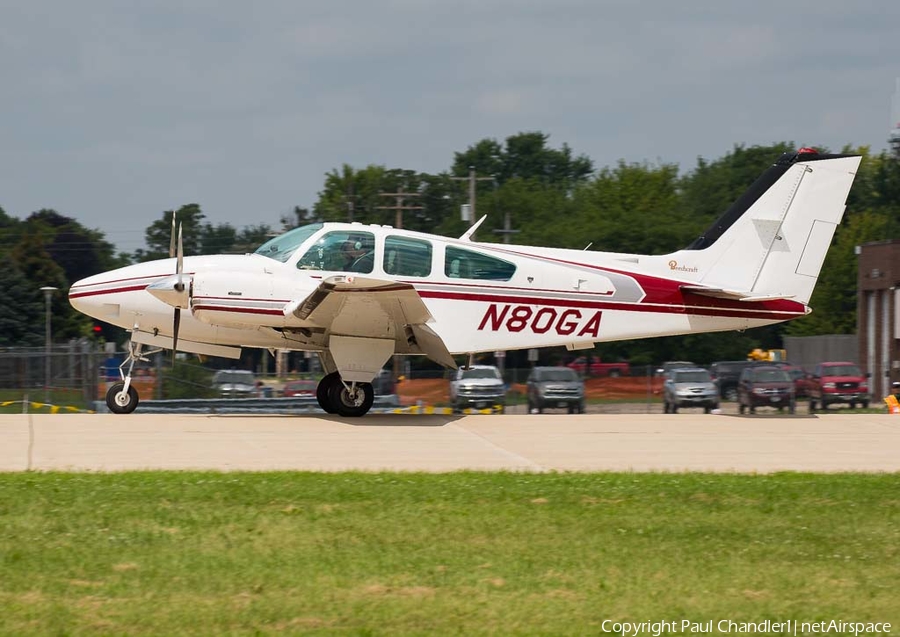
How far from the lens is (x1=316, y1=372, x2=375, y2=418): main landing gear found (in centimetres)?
1536

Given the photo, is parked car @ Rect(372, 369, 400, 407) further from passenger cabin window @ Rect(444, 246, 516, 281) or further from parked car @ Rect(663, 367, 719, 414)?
passenger cabin window @ Rect(444, 246, 516, 281)

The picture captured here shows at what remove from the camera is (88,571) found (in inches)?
274

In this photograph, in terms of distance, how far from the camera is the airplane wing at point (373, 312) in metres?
13.4

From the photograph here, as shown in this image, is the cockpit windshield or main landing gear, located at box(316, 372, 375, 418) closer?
the cockpit windshield

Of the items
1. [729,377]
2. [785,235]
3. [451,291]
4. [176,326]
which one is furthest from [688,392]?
[176,326]

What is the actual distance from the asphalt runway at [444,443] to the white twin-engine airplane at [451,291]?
1.12 metres

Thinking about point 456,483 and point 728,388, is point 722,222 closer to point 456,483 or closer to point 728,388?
point 456,483

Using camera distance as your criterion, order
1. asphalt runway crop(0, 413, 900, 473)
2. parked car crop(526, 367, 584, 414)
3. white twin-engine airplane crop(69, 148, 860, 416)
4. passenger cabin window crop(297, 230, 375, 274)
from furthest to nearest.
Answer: parked car crop(526, 367, 584, 414), passenger cabin window crop(297, 230, 375, 274), white twin-engine airplane crop(69, 148, 860, 416), asphalt runway crop(0, 413, 900, 473)

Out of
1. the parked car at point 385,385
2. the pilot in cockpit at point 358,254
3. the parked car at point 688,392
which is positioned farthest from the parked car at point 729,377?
the pilot in cockpit at point 358,254

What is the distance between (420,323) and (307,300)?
1.67m

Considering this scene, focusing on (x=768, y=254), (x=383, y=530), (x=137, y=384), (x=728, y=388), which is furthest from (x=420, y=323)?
(x=728, y=388)

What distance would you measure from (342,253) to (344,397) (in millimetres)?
2069

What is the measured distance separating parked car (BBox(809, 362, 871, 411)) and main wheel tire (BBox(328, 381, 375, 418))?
69.4 feet

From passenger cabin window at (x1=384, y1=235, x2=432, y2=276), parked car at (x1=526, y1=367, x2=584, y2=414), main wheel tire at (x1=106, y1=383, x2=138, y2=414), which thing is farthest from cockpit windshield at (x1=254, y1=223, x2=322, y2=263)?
parked car at (x1=526, y1=367, x2=584, y2=414)
